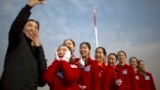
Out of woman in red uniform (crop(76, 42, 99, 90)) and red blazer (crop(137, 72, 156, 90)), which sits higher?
woman in red uniform (crop(76, 42, 99, 90))

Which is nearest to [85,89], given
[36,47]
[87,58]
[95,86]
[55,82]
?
[95,86]

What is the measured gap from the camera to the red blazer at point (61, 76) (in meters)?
4.48

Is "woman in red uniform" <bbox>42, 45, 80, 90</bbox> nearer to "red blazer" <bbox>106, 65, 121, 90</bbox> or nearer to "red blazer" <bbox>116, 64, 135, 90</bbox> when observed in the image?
"red blazer" <bbox>106, 65, 121, 90</bbox>

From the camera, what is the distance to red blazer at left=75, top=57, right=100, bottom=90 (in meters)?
5.87

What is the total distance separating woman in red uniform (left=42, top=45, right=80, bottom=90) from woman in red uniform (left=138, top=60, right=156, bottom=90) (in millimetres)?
4246

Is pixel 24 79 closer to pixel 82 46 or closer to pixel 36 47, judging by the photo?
pixel 36 47

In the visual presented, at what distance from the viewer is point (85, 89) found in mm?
5773

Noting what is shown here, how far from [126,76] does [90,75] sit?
70.5 inches

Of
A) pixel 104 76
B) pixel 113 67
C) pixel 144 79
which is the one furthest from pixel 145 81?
pixel 104 76

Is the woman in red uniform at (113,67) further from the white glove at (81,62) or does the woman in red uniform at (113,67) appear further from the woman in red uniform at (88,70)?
the white glove at (81,62)

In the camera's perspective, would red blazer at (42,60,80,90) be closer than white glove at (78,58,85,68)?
Yes

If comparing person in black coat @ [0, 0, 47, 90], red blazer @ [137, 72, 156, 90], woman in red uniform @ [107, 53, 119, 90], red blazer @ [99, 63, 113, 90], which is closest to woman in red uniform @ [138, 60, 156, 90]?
red blazer @ [137, 72, 156, 90]

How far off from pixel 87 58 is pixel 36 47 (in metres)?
2.40

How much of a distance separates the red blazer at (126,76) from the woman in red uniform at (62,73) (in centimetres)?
276
